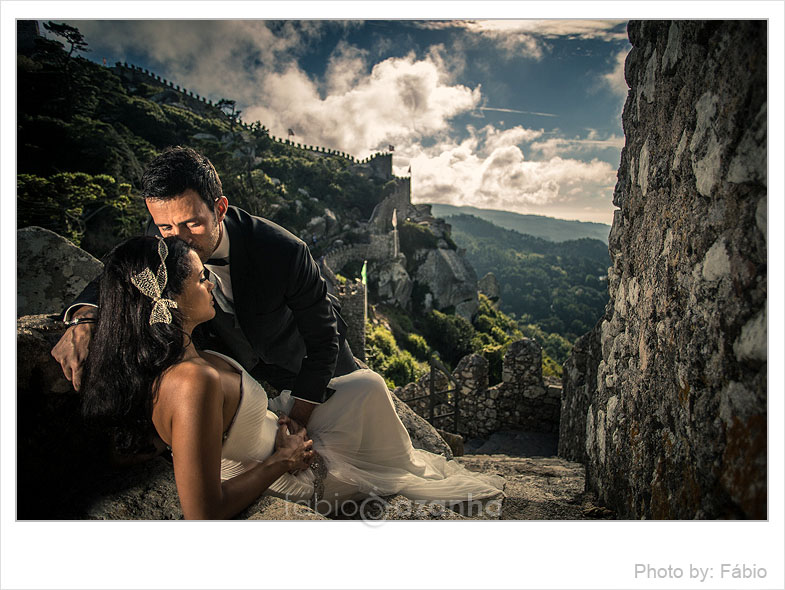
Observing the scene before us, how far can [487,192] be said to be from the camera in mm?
2799

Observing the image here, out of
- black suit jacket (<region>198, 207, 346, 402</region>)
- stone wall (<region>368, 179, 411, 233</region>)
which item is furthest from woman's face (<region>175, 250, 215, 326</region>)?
stone wall (<region>368, 179, 411, 233</region>)

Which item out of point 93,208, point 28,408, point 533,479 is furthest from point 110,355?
point 533,479

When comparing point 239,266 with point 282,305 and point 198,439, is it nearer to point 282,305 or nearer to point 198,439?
point 282,305

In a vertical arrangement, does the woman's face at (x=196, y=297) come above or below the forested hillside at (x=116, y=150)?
below

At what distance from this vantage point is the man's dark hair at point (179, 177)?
6.29 feet

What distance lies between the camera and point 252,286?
2107mm

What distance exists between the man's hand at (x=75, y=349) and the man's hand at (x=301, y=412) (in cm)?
94

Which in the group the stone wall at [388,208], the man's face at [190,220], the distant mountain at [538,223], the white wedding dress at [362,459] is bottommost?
the white wedding dress at [362,459]

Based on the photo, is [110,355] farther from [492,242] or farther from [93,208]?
[492,242]

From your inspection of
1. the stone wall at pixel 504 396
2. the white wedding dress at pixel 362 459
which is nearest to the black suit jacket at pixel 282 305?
the white wedding dress at pixel 362 459

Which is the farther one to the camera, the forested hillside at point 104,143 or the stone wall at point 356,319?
the stone wall at point 356,319

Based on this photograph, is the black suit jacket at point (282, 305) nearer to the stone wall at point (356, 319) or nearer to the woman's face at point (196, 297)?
the woman's face at point (196, 297)

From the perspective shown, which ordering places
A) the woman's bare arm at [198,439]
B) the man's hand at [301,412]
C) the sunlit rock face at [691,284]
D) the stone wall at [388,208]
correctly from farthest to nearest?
the stone wall at [388,208], the man's hand at [301,412], the woman's bare arm at [198,439], the sunlit rock face at [691,284]

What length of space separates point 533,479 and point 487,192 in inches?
75.3
